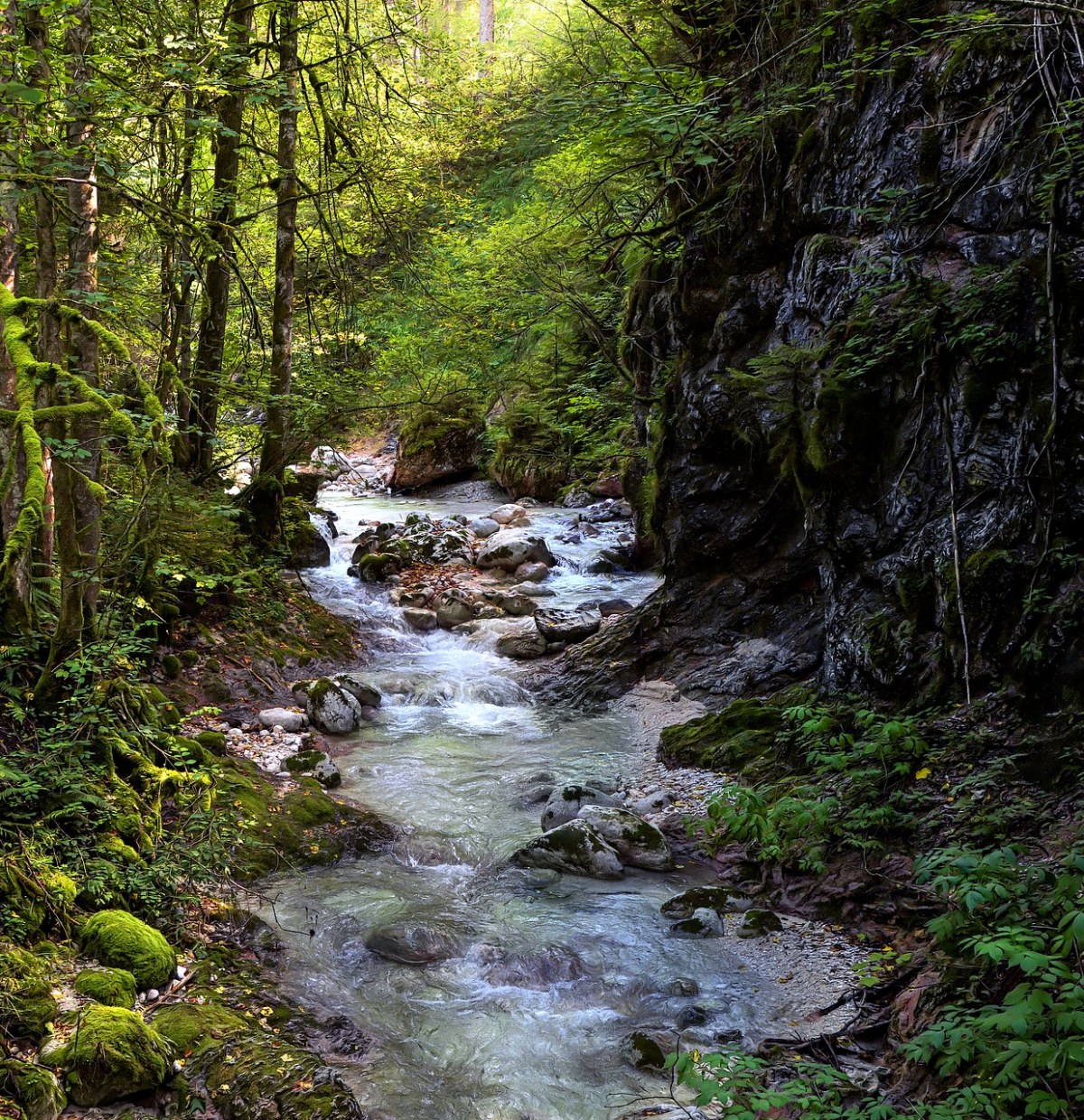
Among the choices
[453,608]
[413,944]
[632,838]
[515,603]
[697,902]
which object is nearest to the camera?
[413,944]

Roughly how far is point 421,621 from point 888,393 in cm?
726

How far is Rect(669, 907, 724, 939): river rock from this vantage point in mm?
4938

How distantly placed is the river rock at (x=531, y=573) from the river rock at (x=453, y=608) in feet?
4.67

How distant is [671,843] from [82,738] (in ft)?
13.2

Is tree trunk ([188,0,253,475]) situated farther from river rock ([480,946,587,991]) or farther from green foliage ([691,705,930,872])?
Result: green foliage ([691,705,930,872])

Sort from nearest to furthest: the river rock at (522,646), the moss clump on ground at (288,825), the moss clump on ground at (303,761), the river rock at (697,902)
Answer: the river rock at (697,902) < the moss clump on ground at (288,825) < the moss clump on ground at (303,761) < the river rock at (522,646)

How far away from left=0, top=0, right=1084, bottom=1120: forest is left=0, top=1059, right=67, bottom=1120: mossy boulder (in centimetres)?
1

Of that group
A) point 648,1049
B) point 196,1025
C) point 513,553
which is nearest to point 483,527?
point 513,553

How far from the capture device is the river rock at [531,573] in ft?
44.1

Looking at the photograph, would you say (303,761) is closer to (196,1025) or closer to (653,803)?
(653,803)

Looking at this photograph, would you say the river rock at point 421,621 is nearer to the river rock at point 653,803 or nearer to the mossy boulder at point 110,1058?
the river rock at point 653,803

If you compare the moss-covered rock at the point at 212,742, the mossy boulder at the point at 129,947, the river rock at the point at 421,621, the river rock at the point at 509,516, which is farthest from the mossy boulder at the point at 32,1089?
the river rock at the point at 509,516

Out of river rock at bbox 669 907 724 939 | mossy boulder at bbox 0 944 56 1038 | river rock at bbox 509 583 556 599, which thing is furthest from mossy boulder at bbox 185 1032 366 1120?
river rock at bbox 509 583 556 599

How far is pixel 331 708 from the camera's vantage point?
8.23 m
